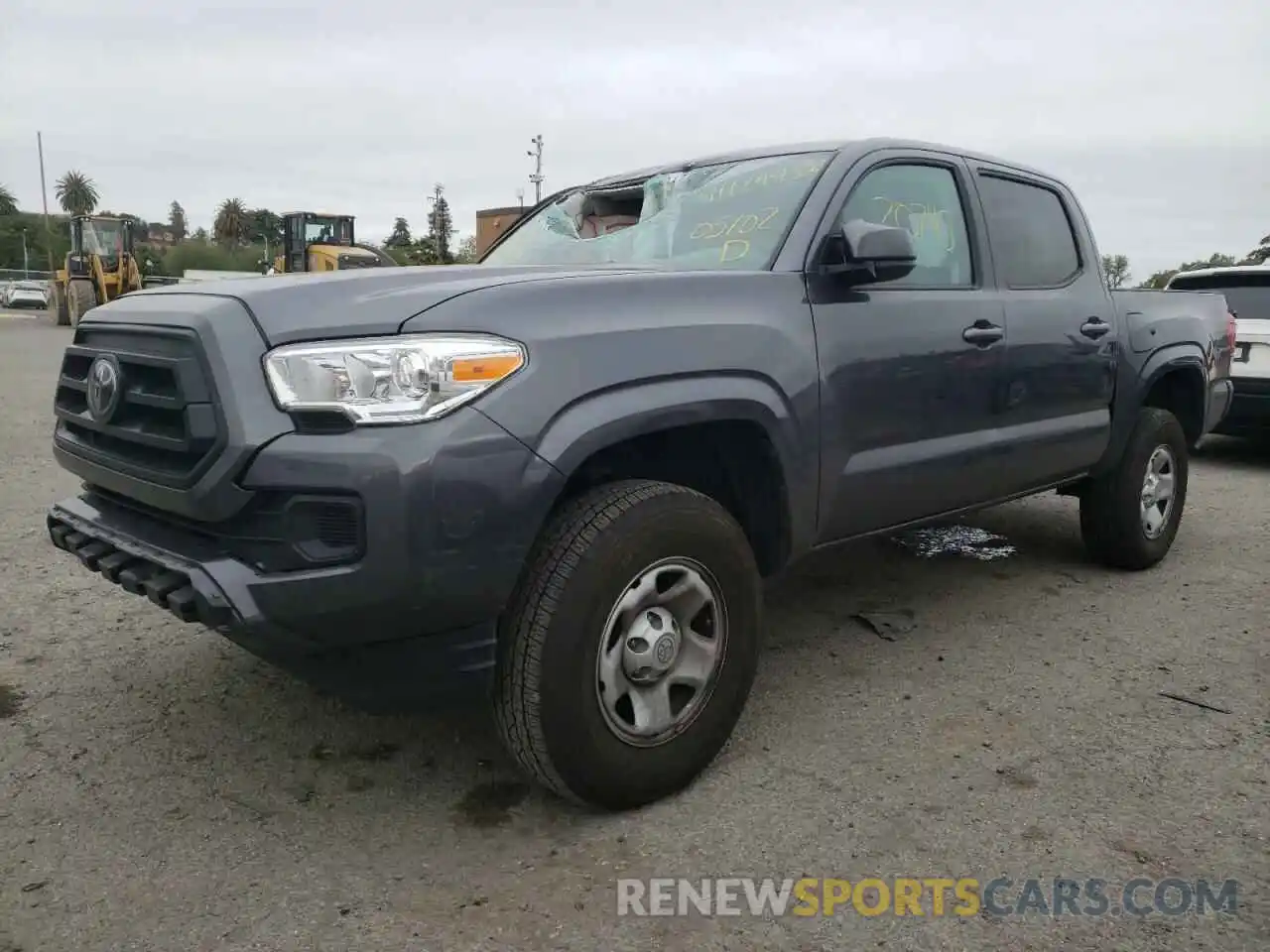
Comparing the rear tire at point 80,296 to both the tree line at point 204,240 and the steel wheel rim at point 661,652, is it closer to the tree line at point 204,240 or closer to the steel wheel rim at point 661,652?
the tree line at point 204,240

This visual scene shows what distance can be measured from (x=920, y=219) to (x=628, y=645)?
2.04 metres

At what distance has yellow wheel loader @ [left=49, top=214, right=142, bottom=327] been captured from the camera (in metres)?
24.3

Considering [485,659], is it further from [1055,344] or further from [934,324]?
[1055,344]

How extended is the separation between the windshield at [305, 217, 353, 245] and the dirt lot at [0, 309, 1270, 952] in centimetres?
2057

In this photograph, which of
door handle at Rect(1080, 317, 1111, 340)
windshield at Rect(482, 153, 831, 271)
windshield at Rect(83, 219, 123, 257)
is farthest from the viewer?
windshield at Rect(83, 219, 123, 257)

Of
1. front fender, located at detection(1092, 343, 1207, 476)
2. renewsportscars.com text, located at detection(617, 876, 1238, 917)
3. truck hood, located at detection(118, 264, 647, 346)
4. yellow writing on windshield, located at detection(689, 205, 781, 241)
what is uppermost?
yellow writing on windshield, located at detection(689, 205, 781, 241)

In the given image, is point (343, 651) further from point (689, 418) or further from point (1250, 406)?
point (1250, 406)

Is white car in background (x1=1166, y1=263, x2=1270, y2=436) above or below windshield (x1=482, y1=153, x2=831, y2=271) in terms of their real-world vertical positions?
below

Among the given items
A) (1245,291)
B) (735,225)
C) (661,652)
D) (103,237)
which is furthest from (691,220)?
(103,237)

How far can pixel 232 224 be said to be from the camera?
308 feet

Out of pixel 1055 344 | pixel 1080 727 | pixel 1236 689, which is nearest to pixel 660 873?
pixel 1080 727

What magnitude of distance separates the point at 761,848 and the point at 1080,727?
129 centimetres

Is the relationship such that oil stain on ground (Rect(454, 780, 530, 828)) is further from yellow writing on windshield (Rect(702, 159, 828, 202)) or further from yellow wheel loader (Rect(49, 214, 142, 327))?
yellow wheel loader (Rect(49, 214, 142, 327))

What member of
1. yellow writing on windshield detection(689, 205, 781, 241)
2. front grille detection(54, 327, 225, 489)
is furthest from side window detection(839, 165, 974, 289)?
front grille detection(54, 327, 225, 489)
